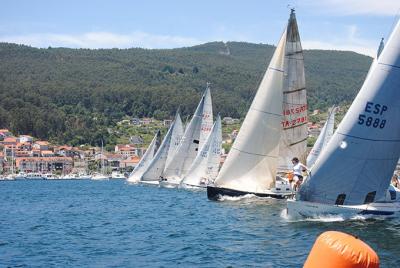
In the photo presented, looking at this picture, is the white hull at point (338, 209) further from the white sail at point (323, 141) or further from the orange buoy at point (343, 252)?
the white sail at point (323, 141)

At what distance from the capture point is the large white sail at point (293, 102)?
122 feet

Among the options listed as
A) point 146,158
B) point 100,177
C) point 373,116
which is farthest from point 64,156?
point 373,116

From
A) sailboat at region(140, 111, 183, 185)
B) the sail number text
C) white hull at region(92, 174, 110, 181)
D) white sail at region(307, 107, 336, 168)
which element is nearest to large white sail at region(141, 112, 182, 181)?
sailboat at region(140, 111, 183, 185)

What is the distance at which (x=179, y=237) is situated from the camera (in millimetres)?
24000

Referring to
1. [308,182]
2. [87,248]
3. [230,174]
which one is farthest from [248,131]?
[87,248]

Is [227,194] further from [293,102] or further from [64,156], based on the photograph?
[64,156]

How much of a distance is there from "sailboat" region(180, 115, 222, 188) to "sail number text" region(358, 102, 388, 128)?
28105mm

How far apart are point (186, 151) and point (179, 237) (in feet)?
122

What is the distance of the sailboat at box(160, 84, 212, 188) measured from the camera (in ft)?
189

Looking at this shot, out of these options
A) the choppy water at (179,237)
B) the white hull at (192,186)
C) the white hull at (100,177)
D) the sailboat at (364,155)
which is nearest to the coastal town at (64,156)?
the white hull at (100,177)

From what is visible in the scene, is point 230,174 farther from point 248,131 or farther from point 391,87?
point 391,87

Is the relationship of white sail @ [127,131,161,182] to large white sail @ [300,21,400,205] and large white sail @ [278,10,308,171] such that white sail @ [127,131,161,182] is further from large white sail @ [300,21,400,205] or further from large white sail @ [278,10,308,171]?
large white sail @ [300,21,400,205]

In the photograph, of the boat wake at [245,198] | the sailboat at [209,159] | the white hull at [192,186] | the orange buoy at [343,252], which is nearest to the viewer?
the orange buoy at [343,252]

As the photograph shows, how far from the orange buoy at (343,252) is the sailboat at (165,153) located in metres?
55.5
